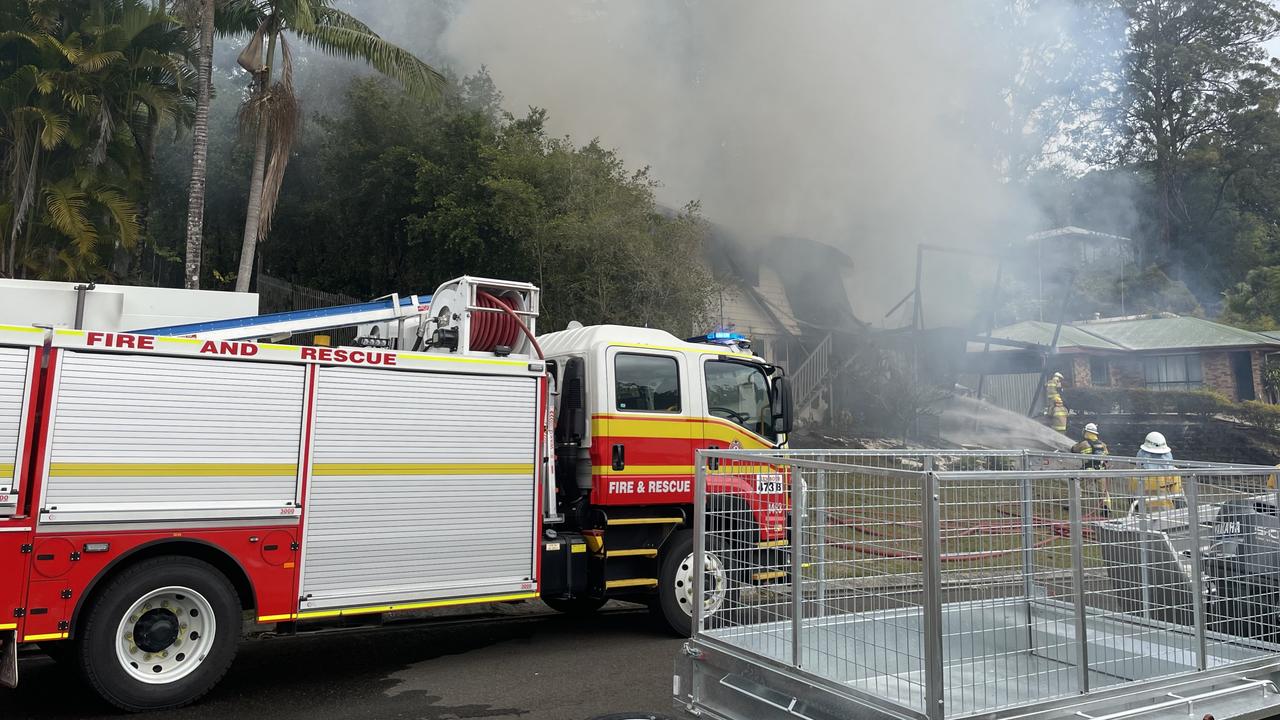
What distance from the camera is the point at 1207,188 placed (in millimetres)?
39531

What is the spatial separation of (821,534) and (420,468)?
9.67 ft

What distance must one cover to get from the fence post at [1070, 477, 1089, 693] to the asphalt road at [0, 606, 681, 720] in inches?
96.5

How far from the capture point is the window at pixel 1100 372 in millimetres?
28438

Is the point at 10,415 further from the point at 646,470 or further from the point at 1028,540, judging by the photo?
the point at 1028,540

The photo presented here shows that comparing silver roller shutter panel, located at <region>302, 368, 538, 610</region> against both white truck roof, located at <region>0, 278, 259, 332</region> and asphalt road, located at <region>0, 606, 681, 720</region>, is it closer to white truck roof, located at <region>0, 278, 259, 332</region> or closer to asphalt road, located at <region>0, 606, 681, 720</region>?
asphalt road, located at <region>0, 606, 681, 720</region>

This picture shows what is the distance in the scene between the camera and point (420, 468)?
5.68 m

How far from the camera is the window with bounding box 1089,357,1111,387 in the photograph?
28.4 m

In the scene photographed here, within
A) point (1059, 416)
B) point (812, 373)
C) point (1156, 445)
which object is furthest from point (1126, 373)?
point (1156, 445)

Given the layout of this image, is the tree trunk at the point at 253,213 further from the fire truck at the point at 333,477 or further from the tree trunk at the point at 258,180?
the fire truck at the point at 333,477

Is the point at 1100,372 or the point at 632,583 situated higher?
the point at 1100,372

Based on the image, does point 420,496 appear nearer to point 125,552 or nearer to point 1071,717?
point 125,552

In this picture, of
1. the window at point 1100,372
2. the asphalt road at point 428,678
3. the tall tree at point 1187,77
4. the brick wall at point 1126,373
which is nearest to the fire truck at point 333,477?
the asphalt road at point 428,678

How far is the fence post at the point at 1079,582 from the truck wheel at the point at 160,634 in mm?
4366

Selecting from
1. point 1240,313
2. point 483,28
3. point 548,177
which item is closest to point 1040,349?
point 548,177
